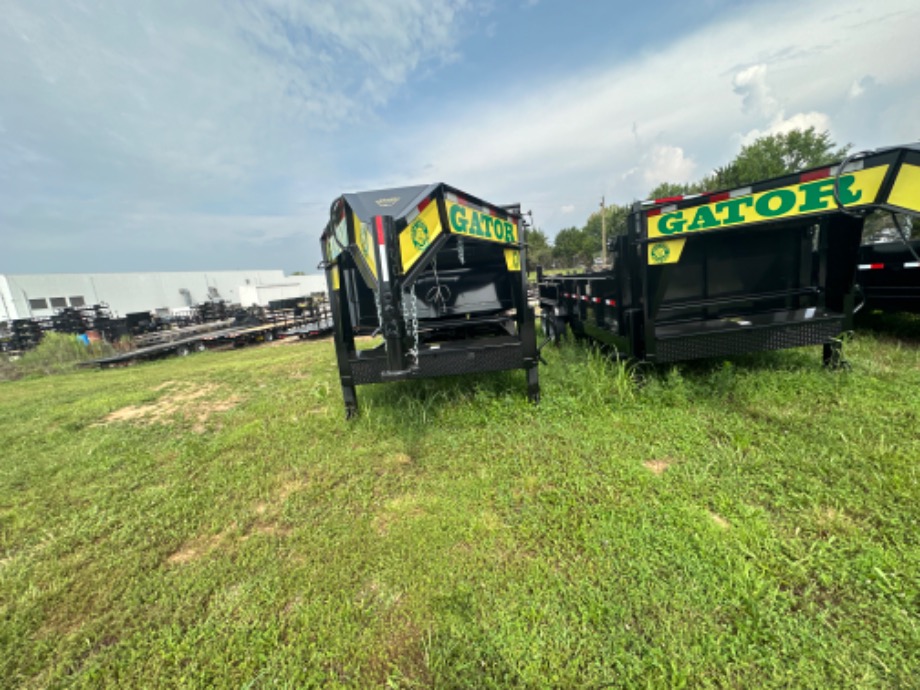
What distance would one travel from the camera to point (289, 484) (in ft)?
10.9

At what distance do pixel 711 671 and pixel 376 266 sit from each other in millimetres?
2687

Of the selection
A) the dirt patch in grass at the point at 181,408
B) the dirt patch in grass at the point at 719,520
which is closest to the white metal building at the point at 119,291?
the dirt patch in grass at the point at 181,408

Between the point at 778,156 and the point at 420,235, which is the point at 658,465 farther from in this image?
the point at 778,156

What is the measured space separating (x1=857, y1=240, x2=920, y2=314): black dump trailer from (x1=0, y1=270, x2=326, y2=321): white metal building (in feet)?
118

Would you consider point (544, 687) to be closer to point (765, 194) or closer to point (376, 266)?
point (376, 266)

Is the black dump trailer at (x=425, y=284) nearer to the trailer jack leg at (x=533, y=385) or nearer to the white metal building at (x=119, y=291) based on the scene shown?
the trailer jack leg at (x=533, y=385)

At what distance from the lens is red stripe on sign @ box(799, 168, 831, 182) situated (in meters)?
3.35

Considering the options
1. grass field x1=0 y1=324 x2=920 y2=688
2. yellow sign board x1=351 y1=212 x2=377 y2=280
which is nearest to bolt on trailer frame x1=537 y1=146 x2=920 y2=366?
grass field x1=0 y1=324 x2=920 y2=688

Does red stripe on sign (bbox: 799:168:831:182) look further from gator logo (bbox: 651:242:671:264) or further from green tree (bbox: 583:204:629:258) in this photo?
green tree (bbox: 583:204:629:258)

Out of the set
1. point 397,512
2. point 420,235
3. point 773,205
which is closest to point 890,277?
point 773,205

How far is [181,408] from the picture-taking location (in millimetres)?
6238

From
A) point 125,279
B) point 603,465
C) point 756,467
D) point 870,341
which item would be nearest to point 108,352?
point 603,465

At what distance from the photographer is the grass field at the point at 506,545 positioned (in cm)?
164

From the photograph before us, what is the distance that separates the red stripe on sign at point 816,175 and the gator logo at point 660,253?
3.87 feet
